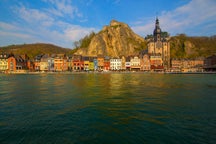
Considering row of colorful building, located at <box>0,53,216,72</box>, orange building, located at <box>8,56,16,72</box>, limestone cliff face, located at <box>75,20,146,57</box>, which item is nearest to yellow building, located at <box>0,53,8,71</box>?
row of colorful building, located at <box>0,53,216,72</box>

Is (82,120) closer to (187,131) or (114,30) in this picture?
(187,131)

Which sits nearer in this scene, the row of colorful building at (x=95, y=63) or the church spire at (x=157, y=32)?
the row of colorful building at (x=95, y=63)

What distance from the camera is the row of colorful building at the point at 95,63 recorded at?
117812 mm

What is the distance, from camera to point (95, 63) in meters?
123

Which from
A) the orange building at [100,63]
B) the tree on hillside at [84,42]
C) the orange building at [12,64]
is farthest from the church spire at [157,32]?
the orange building at [12,64]

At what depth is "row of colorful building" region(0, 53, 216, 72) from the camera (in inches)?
4638

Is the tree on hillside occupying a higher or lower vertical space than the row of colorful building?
higher

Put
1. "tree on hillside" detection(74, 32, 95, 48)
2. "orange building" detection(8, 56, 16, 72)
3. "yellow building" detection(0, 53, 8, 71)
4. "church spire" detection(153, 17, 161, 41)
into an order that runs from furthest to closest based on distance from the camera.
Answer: "tree on hillside" detection(74, 32, 95, 48) < "church spire" detection(153, 17, 161, 41) < "yellow building" detection(0, 53, 8, 71) < "orange building" detection(8, 56, 16, 72)

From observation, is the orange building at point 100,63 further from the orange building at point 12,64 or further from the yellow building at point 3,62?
the yellow building at point 3,62

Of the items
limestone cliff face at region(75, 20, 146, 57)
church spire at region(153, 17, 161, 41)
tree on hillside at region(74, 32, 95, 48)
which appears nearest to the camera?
church spire at region(153, 17, 161, 41)

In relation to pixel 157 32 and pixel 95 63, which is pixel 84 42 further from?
pixel 157 32

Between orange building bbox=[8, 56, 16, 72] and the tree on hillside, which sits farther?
the tree on hillside

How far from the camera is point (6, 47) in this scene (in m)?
196

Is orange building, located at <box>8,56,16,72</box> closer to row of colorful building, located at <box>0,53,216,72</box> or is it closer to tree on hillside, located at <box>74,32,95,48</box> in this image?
row of colorful building, located at <box>0,53,216,72</box>
